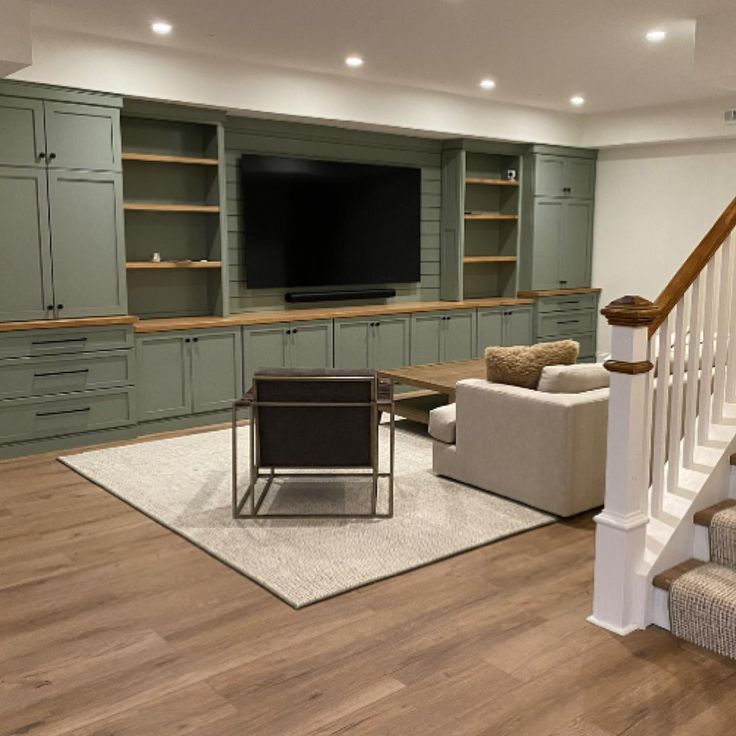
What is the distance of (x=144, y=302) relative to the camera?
6445 millimetres

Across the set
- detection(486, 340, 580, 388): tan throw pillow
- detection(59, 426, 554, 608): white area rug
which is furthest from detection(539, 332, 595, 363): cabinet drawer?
detection(486, 340, 580, 388): tan throw pillow

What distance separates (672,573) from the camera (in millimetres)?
2959

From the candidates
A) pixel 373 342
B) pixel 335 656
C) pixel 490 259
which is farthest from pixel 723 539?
pixel 490 259

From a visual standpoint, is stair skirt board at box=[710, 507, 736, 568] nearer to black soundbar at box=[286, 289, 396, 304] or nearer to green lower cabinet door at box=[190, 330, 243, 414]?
green lower cabinet door at box=[190, 330, 243, 414]

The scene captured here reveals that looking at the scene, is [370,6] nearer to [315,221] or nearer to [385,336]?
[315,221]

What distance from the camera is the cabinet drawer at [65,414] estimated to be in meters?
5.30

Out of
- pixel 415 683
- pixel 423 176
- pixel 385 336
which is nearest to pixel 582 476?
pixel 415 683

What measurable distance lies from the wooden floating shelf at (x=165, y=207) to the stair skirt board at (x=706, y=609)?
14.5 feet

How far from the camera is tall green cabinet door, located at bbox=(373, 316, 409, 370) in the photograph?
7.25m

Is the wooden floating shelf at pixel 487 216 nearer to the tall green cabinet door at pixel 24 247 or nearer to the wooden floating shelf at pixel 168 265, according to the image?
the wooden floating shelf at pixel 168 265

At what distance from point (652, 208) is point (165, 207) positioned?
5.07 metres

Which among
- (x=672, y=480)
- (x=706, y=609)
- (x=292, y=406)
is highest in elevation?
(x=292, y=406)

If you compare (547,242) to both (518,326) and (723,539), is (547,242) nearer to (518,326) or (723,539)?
(518,326)

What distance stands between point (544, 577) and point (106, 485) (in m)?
2.53
